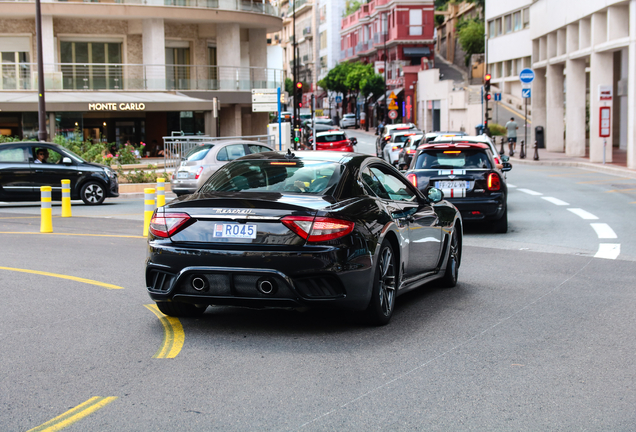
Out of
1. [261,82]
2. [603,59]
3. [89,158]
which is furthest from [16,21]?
[603,59]

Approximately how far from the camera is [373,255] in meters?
6.95

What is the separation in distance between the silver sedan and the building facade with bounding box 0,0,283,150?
18.6 m

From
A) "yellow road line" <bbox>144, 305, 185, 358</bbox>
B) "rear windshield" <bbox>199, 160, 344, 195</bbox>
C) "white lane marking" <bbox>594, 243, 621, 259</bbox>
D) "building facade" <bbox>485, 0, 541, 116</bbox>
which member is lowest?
"white lane marking" <bbox>594, 243, 621, 259</bbox>

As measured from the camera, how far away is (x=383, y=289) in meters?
7.27

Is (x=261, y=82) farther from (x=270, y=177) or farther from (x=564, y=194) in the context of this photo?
(x=270, y=177)

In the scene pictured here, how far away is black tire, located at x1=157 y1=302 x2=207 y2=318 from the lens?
24.6 feet

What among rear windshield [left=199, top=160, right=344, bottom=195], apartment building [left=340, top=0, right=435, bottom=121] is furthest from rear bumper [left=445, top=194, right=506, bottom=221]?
apartment building [left=340, top=0, right=435, bottom=121]

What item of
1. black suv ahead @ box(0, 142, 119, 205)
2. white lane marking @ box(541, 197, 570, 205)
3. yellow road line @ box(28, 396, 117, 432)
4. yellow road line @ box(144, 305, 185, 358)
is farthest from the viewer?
black suv ahead @ box(0, 142, 119, 205)

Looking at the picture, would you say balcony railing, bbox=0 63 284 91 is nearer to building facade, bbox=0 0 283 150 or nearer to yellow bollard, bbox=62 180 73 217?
building facade, bbox=0 0 283 150

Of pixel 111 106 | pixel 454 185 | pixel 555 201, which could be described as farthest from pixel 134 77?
pixel 454 185

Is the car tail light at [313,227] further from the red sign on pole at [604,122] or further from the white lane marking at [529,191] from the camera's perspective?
the red sign on pole at [604,122]

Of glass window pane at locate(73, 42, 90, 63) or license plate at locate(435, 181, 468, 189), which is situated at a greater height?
glass window pane at locate(73, 42, 90, 63)

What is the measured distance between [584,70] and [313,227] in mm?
36757

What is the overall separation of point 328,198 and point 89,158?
23.2 metres
